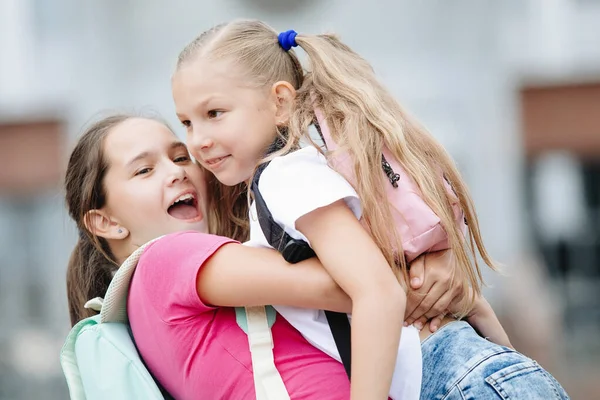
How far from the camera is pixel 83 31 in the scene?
13.8m

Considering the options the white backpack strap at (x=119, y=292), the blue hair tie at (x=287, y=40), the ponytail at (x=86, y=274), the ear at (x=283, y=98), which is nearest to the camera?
the white backpack strap at (x=119, y=292)

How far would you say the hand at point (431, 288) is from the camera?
7.55 ft

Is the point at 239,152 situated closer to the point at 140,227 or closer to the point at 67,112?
the point at 140,227

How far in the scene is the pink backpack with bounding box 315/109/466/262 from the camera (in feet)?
7.36

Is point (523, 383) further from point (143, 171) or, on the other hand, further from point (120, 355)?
point (143, 171)

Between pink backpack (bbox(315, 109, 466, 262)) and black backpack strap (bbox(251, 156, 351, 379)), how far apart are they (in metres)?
0.18

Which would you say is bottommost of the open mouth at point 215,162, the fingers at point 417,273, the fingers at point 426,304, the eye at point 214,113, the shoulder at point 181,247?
the fingers at point 426,304

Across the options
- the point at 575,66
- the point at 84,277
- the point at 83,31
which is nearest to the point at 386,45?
the point at 575,66

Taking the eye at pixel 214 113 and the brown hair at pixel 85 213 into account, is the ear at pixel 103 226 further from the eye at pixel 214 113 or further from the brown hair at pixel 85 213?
the eye at pixel 214 113

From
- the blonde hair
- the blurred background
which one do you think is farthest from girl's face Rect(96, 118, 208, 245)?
Answer: the blurred background

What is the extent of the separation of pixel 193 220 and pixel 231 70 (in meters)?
0.46

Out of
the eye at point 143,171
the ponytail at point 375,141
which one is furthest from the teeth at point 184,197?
the ponytail at point 375,141

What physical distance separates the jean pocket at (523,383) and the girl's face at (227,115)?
0.76 m

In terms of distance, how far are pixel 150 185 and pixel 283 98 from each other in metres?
0.45
